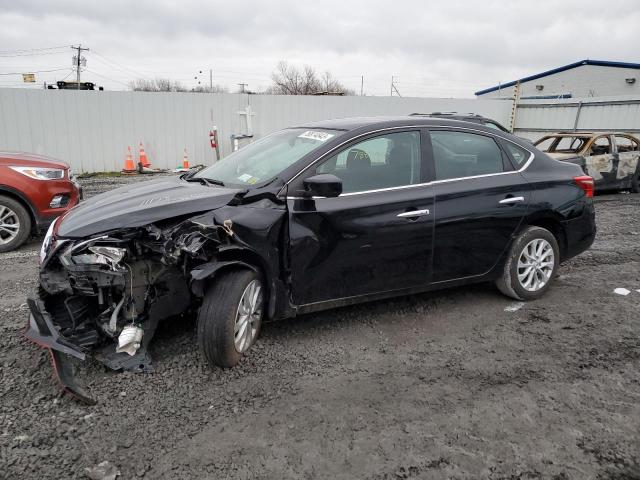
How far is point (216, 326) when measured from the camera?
10.0 ft

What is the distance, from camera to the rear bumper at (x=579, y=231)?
4.59m

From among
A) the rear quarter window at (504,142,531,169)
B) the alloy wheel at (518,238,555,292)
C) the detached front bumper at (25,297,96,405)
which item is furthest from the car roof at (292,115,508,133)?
the detached front bumper at (25,297,96,405)

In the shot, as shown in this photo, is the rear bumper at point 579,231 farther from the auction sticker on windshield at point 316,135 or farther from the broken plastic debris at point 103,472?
the broken plastic debris at point 103,472

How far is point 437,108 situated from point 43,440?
56.0 feet

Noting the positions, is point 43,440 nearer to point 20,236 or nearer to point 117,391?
point 117,391

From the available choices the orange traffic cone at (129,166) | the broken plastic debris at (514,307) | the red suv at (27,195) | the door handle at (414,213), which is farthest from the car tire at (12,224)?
the orange traffic cone at (129,166)

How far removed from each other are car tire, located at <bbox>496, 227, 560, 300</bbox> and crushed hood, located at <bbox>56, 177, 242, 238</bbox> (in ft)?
8.43

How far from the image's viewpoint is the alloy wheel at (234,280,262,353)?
10.6 feet

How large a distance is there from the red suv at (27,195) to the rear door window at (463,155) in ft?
15.6

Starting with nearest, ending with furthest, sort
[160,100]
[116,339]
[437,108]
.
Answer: [116,339], [160,100], [437,108]

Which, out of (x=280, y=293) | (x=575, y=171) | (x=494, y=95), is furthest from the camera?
(x=494, y=95)

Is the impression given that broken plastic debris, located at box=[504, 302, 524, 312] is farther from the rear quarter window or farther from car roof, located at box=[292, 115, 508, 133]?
car roof, located at box=[292, 115, 508, 133]

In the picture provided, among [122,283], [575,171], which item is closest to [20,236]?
[122,283]

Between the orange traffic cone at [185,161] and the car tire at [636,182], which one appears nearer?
the car tire at [636,182]
